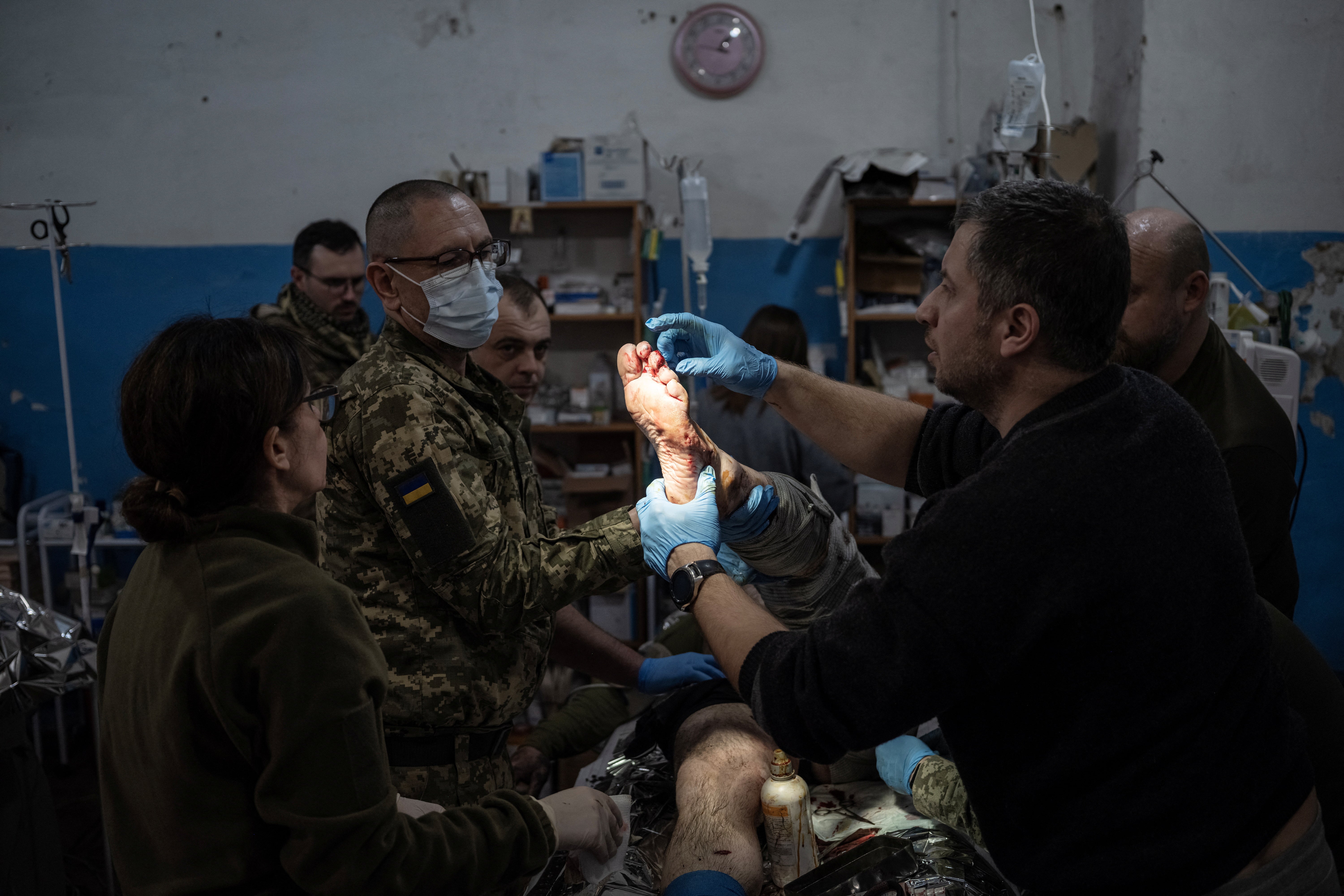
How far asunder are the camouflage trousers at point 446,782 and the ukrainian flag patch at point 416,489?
Result: 49 cm

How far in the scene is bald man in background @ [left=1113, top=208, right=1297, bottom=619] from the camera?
2.00 meters

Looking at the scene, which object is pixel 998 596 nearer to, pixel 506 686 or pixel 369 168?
pixel 506 686

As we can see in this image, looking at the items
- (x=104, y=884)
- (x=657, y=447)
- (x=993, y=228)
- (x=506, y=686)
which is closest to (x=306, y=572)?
(x=506, y=686)

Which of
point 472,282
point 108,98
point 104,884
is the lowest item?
point 104,884

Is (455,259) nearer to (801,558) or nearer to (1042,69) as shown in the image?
(801,558)

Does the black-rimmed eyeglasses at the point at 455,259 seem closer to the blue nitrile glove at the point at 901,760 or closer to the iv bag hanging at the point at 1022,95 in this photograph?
the blue nitrile glove at the point at 901,760

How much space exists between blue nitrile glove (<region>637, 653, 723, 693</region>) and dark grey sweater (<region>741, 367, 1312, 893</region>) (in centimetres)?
95

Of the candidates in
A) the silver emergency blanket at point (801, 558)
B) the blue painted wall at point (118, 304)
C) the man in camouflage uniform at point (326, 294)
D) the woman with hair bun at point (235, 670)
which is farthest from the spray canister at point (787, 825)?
the blue painted wall at point (118, 304)

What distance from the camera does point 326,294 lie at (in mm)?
3439

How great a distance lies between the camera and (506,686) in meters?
1.68

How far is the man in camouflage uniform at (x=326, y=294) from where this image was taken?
341 cm

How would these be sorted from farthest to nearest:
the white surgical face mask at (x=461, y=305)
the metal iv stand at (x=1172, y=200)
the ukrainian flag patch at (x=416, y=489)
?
the metal iv stand at (x=1172, y=200), the white surgical face mask at (x=461, y=305), the ukrainian flag patch at (x=416, y=489)

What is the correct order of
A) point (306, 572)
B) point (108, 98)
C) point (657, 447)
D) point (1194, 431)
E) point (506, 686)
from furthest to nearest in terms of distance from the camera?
point (108, 98) → point (657, 447) → point (506, 686) → point (1194, 431) → point (306, 572)

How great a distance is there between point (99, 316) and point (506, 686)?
406 cm
